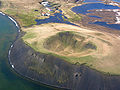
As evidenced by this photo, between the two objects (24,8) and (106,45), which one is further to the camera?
(24,8)

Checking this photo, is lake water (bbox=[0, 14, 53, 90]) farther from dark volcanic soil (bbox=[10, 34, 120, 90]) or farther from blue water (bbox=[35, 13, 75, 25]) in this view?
blue water (bbox=[35, 13, 75, 25])

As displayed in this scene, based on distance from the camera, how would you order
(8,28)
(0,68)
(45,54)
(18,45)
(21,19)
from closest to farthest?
(45,54)
(0,68)
(18,45)
(8,28)
(21,19)

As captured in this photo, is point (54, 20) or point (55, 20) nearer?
point (54, 20)

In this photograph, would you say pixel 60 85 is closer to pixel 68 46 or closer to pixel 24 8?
pixel 68 46

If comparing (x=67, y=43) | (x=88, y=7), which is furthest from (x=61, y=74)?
(x=88, y=7)

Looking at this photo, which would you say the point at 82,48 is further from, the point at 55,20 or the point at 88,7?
the point at 88,7

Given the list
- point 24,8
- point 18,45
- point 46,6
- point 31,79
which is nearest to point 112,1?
point 46,6

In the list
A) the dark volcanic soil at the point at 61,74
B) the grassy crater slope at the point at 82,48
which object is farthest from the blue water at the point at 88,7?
the dark volcanic soil at the point at 61,74
